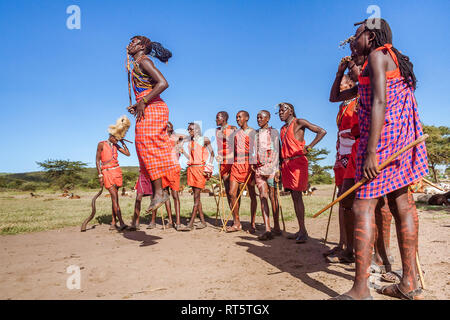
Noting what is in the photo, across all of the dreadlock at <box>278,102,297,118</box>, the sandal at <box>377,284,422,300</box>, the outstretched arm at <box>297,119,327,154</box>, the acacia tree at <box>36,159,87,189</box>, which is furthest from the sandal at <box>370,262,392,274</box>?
the acacia tree at <box>36,159,87,189</box>

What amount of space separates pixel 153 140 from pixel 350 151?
8.54 feet

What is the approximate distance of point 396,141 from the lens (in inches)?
99.0

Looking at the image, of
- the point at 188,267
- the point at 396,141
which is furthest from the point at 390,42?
the point at 188,267

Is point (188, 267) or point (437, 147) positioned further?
point (437, 147)

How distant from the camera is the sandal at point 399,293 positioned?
8.38 ft

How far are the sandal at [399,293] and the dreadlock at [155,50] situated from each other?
3887mm

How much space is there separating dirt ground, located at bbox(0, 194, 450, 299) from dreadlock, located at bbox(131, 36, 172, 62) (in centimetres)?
284

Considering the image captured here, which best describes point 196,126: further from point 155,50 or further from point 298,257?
point 298,257

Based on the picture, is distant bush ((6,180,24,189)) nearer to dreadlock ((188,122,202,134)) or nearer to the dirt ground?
the dirt ground

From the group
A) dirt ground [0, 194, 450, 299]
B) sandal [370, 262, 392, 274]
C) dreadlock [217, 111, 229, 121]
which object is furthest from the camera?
dreadlock [217, 111, 229, 121]

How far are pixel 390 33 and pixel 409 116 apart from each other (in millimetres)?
801

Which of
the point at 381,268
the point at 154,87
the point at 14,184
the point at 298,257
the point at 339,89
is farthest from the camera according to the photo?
the point at 14,184

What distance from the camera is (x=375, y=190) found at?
2480 mm

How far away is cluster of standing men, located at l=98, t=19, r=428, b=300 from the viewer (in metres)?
2.48
